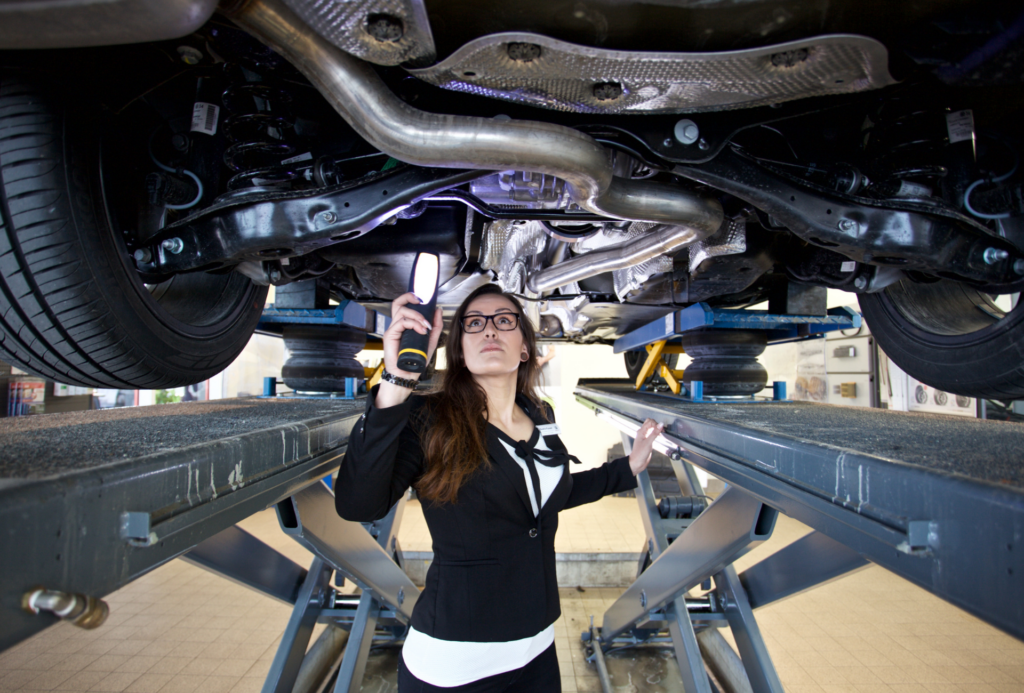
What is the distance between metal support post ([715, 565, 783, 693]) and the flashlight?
1.66 meters

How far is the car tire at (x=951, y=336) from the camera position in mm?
1104

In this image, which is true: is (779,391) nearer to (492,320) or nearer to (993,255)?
(993,255)

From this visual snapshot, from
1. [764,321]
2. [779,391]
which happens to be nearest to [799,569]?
[779,391]

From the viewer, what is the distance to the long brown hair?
97cm

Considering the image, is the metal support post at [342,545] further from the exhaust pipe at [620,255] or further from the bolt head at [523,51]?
the bolt head at [523,51]

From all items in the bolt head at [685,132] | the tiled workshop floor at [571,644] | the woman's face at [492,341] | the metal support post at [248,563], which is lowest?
the tiled workshop floor at [571,644]

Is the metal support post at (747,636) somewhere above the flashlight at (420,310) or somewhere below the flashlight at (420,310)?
below

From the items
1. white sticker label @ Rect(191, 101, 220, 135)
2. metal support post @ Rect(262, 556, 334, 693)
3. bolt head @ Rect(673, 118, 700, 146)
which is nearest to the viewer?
bolt head @ Rect(673, 118, 700, 146)

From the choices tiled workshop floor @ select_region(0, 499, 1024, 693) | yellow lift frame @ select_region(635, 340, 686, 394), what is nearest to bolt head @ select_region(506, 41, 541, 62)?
yellow lift frame @ select_region(635, 340, 686, 394)

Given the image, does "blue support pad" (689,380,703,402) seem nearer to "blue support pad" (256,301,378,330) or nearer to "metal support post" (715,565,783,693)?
"metal support post" (715,565,783,693)

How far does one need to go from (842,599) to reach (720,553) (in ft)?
7.32

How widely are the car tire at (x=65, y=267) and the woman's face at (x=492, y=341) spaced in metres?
0.64

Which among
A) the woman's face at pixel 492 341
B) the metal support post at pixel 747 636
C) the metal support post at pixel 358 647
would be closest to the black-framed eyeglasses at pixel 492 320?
the woman's face at pixel 492 341

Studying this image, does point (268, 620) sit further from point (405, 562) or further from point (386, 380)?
point (386, 380)
